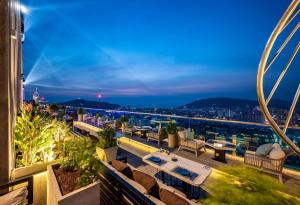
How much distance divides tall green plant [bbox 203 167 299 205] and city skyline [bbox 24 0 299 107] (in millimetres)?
10221

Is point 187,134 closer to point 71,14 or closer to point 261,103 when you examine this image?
point 261,103

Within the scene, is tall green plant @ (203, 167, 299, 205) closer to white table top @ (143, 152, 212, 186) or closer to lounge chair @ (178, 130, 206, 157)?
white table top @ (143, 152, 212, 186)

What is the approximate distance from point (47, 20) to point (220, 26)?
956 inches

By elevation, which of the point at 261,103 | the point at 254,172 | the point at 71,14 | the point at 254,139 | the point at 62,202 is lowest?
the point at 254,139

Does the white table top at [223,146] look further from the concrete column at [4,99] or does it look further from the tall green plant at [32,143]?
the concrete column at [4,99]

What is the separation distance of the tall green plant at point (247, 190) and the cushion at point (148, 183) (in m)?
0.89

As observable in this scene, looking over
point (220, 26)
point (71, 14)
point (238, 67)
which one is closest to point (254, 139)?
point (220, 26)

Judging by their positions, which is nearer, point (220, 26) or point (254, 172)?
point (254, 172)

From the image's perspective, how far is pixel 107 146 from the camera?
4.05 metres

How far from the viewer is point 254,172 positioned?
1070mm

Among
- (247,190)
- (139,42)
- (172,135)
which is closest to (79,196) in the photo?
(247,190)

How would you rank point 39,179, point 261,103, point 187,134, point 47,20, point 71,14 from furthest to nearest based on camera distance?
A: point 47,20 < point 71,14 < point 187,134 < point 39,179 < point 261,103

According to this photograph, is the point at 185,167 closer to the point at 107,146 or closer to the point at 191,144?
the point at 107,146

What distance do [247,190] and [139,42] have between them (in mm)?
28970
